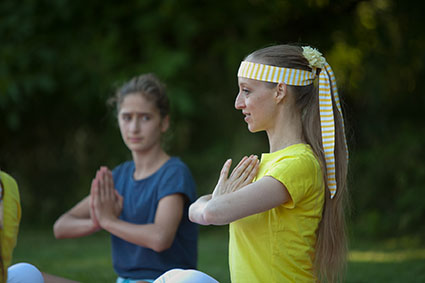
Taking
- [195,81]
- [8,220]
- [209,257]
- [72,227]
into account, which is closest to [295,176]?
[8,220]

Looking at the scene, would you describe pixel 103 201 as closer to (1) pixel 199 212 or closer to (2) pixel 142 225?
(2) pixel 142 225

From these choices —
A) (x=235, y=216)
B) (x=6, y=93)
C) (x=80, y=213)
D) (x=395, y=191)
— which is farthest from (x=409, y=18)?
(x=235, y=216)

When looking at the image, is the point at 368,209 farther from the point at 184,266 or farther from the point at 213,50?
the point at 184,266

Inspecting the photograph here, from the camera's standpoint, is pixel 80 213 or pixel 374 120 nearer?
pixel 80 213

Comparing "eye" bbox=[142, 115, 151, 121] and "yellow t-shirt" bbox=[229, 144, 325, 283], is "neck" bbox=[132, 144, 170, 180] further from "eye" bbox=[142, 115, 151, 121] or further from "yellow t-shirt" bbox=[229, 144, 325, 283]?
"yellow t-shirt" bbox=[229, 144, 325, 283]

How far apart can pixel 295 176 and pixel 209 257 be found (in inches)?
155

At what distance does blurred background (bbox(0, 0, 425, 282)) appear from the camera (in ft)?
23.3

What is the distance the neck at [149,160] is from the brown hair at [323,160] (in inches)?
49.4

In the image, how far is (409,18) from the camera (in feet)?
25.6

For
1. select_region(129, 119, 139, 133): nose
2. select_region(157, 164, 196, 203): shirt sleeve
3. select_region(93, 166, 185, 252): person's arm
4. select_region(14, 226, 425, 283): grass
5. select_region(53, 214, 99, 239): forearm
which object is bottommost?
select_region(14, 226, 425, 283): grass

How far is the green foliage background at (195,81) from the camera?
7.11 meters

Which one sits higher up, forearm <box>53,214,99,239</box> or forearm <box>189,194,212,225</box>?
forearm <box>189,194,212,225</box>

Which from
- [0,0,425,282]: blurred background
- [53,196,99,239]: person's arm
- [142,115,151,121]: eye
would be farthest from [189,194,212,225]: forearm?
[0,0,425,282]: blurred background

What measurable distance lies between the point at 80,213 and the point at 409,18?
19.5ft
